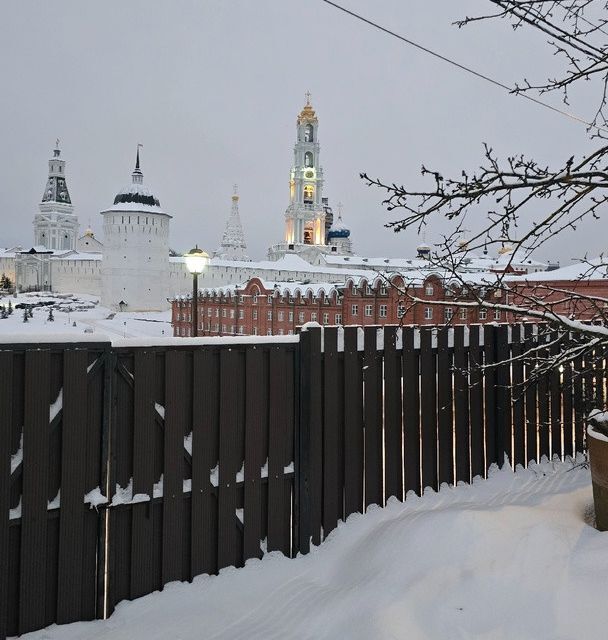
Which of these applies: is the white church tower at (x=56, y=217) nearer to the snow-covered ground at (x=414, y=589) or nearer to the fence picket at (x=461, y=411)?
the fence picket at (x=461, y=411)

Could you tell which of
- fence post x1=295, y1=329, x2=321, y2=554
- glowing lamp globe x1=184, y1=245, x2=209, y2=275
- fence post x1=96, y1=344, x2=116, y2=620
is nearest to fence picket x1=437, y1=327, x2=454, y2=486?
fence post x1=295, y1=329, x2=321, y2=554

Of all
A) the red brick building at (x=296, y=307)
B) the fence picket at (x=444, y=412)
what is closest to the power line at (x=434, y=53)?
the fence picket at (x=444, y=412)

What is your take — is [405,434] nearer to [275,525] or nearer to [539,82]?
[275,525]

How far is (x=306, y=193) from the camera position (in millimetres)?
113500

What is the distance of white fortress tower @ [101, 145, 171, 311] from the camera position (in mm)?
77938

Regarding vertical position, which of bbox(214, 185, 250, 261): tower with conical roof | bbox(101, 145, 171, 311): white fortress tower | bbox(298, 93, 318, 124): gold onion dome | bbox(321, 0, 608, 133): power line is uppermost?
bbox(298, 93, 318, 124): gold onion dome

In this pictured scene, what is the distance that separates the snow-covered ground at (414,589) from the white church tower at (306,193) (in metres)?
104

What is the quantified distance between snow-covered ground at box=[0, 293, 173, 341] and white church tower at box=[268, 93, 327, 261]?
3992 centimetres

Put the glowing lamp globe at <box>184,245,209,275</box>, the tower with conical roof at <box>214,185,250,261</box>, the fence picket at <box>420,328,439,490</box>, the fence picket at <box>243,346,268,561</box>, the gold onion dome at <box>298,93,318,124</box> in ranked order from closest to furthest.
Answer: the fence picket at <box>243,346,268,561</box> < the fence picket at <box>420,328,439,490</box> < the glowing lamp globe at <box>184,245,209,275</box> < the gold onion dome at <box>298,93,318,124</box> < the tower with conical roof at <box>214,185,250,261</box>

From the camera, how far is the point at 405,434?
16.0 ft

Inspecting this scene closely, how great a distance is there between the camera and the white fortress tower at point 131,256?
77938 millimetres

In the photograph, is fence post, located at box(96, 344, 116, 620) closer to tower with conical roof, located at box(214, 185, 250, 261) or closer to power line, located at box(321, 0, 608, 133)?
power line, located at box(321, 0, 608, 133)

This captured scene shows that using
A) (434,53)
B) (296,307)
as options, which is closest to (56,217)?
(296,307)

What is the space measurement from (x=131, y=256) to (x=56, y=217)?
4234 centimetres
